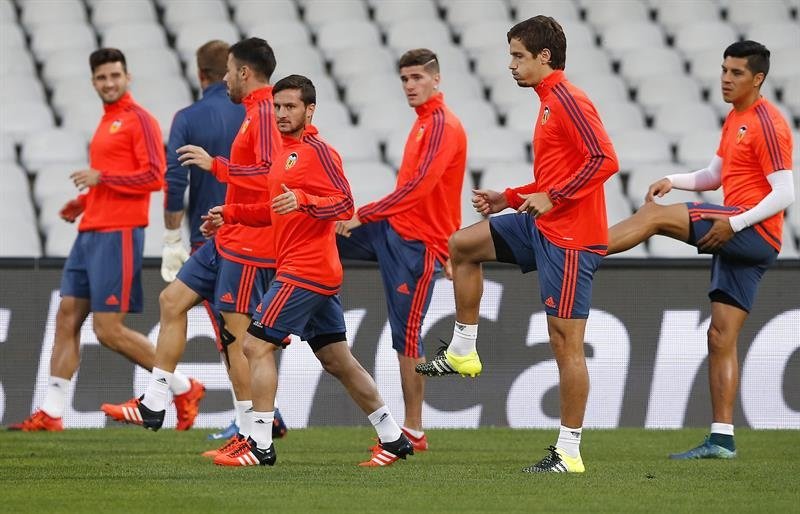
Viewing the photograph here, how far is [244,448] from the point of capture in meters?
7.45

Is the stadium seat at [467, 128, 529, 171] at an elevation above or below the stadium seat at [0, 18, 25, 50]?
below

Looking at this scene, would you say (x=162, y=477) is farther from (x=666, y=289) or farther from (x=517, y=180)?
(x=517, y=180)

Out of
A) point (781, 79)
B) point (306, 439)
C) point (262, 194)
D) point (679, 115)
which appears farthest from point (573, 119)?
point (781, 79)

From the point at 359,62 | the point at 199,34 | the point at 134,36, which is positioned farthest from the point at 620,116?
the point at 134,36

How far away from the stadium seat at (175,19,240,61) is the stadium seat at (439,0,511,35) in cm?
251

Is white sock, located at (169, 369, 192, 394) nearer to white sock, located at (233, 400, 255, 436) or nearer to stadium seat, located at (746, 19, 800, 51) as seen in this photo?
white sock, located at (233, 400, 255, 436)

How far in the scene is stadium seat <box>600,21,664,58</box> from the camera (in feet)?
Result: 51.6

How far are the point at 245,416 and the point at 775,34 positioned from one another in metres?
9.99

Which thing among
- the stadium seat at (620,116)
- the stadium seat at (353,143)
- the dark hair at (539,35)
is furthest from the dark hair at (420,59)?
the stadium seat at (620,116)

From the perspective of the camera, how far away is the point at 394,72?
14.8 metres

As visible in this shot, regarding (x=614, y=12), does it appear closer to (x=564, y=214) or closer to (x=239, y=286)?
(x=239, y=286)

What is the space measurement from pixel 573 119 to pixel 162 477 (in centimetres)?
260

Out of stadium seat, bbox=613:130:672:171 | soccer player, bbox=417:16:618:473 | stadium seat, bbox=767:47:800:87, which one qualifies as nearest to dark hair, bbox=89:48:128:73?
soccer player, bbox=417:16:618:473

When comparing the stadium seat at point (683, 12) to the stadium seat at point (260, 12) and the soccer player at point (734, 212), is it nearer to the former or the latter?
the stadium seat at point (260, 12)
